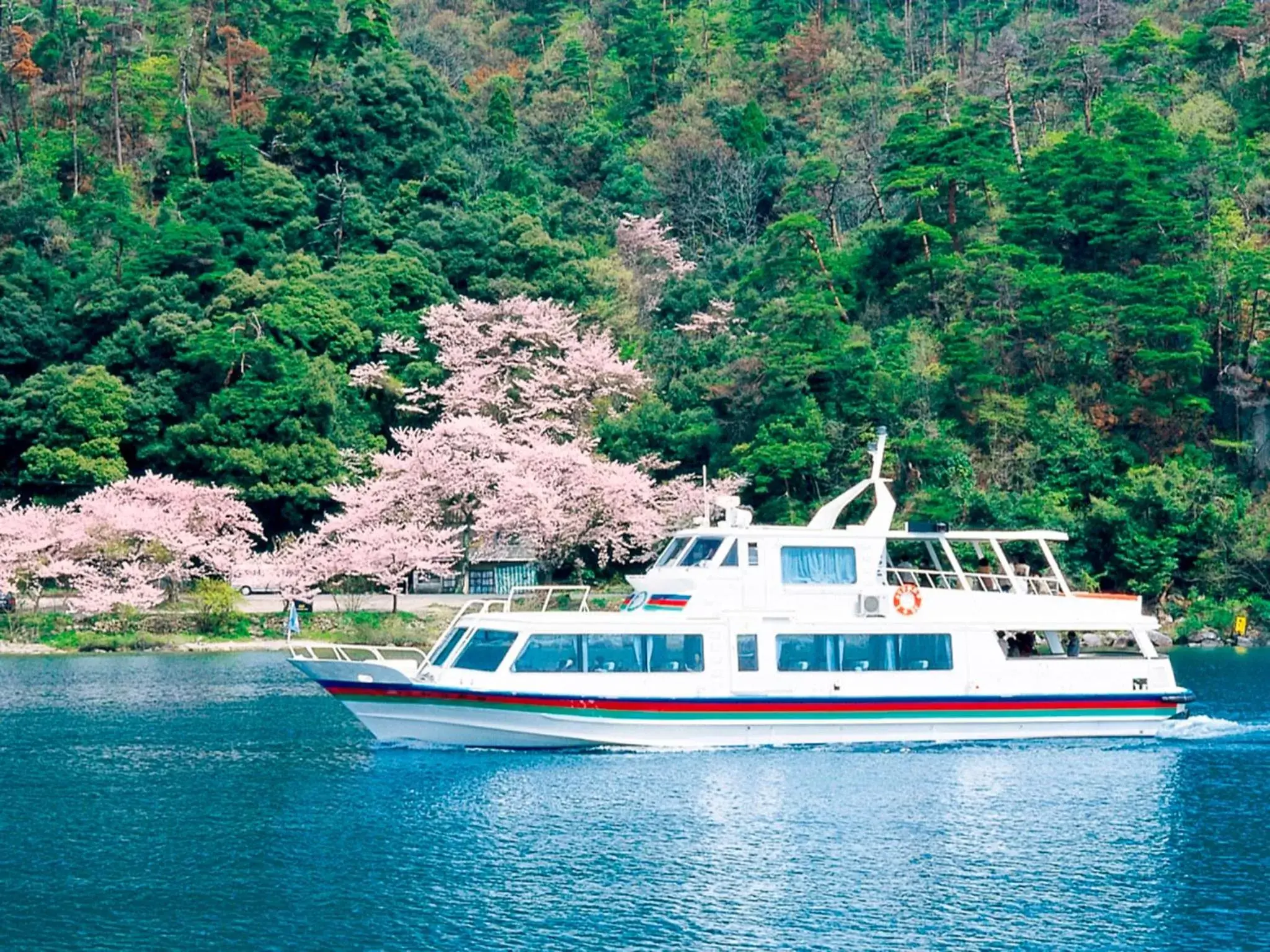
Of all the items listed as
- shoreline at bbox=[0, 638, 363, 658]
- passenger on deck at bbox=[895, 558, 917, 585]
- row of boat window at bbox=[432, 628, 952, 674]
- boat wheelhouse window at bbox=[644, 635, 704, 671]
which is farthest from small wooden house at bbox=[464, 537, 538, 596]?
boat wheelhouse window at bbox=[644, 635, 704, 671]

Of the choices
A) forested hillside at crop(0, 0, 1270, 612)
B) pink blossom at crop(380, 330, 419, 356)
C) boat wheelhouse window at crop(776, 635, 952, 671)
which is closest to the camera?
boat wheelhouse window at crop(776, 635, 952, 671)

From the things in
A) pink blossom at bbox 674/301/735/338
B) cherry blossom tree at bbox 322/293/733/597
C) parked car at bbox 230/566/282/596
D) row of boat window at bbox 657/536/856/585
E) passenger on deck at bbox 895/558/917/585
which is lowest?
passenger on deck at bbox 895/558/917/585

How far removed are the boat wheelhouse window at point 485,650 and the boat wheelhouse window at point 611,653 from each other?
0.36 m

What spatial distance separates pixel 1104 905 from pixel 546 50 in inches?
3693

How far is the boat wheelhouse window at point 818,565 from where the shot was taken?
31922 millimetres

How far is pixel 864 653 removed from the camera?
31.2 metres

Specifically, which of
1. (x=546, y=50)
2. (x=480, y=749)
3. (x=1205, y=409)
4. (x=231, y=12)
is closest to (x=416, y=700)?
(x=480, y=749)

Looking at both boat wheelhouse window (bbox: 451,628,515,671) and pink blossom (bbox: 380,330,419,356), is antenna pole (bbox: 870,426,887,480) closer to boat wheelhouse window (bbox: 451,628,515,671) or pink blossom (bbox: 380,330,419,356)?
boat wheelhouse window (bbox: 451,628,515,671)

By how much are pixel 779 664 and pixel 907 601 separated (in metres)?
2.87

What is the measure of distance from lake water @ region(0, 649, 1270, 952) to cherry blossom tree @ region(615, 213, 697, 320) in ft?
156

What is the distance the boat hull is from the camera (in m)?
30.2

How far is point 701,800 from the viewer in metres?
26.8

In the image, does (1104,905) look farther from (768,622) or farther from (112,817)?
(112,817)

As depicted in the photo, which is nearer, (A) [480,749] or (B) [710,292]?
(A) [480,749]
